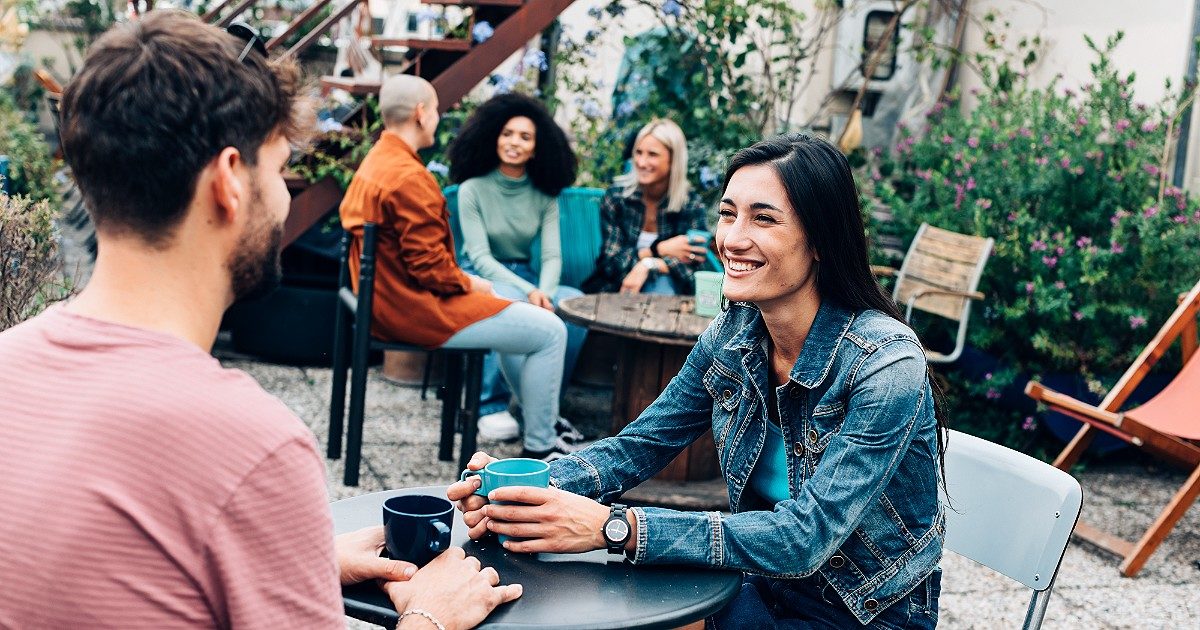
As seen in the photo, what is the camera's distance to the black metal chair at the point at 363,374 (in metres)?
4.23

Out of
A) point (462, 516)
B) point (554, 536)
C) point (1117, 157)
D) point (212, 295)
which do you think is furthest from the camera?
point (1117, 157)

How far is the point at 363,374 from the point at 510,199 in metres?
1.49

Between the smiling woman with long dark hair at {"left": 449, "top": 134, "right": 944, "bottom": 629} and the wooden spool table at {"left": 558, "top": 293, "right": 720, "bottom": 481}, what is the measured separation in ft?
6.41

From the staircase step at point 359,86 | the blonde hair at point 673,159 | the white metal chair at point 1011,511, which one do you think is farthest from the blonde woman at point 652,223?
the white metal chair at point 1011,511

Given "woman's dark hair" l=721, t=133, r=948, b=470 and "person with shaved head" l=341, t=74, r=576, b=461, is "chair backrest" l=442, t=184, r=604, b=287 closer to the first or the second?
"person with shaved head" l=341, t=74, r=576, b=461

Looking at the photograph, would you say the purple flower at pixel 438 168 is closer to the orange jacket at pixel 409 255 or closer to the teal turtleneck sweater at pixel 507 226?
the teal turtleneck sweater at pixel 507 226

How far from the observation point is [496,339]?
4.44m

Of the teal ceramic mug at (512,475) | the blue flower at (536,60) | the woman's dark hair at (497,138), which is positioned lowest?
the teal ceramic mug at (512,475)

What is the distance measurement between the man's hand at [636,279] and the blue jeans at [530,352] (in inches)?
29.5

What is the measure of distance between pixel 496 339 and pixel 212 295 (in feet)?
10.6

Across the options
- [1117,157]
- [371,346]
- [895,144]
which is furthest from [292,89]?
[895,144]

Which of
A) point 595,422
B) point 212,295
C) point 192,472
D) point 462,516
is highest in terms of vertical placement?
point 212,295

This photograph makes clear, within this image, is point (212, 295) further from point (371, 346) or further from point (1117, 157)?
point (1117, 157)

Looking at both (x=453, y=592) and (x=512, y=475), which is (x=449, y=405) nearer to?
(x=512, y=475)
